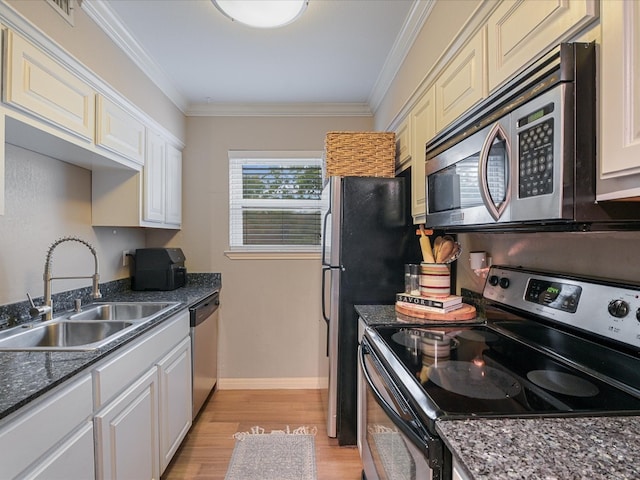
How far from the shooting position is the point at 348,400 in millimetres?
2186

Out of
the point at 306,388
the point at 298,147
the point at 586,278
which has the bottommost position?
the point at 306,388

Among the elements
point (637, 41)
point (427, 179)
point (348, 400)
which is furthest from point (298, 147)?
point (637, 41)

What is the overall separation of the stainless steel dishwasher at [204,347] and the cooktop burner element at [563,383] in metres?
1.97

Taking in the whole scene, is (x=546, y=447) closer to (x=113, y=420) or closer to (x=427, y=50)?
(x=113, y=420)

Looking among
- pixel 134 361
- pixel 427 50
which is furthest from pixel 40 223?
pixel 427 50

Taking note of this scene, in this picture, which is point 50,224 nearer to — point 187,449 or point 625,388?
point 187,449

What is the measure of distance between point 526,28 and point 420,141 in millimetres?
909

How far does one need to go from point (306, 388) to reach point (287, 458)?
1040 mm

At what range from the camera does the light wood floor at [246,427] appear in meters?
2.00

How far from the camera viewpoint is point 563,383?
0.94 metres

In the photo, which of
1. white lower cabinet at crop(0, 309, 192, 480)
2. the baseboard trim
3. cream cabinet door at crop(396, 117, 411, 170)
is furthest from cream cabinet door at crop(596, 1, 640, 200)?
the baseboard trim

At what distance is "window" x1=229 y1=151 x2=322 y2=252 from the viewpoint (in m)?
3.22

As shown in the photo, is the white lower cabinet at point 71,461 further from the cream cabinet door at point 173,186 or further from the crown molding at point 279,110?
the crown molding at point 279,110

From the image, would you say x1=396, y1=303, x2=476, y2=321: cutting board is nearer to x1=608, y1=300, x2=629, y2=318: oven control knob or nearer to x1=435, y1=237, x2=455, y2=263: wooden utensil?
x1=435, y1=237, x2=455, y2=263: wooden utensil
